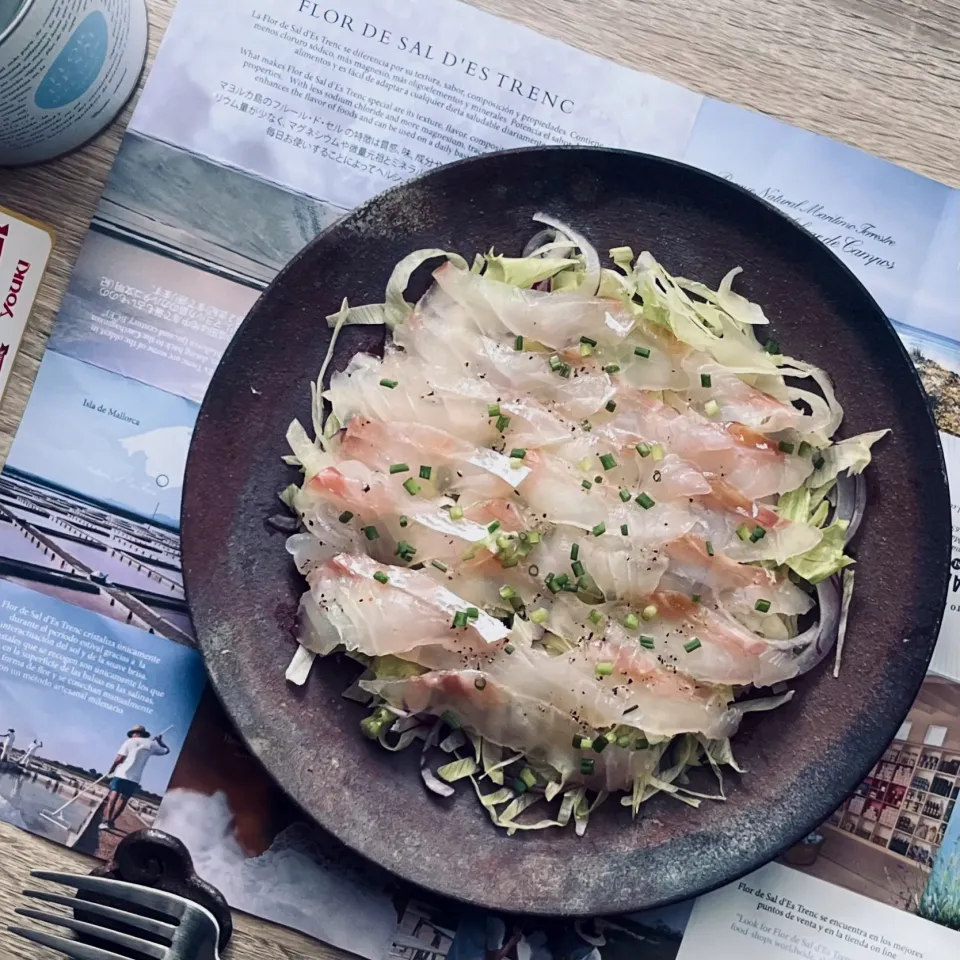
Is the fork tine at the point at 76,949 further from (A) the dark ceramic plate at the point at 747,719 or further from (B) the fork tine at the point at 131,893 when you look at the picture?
(A) the dark ceramic plate at the point at 747,719

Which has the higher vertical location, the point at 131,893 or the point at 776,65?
the point at 776,65

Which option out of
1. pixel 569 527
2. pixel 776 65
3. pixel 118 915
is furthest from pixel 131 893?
pixel 776 65

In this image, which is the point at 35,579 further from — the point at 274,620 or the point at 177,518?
the point at 274,620

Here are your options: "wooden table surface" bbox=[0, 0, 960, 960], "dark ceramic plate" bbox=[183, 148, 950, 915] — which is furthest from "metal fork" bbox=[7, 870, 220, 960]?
"wooden table surface" bbox=[0, 0, 960, 960]

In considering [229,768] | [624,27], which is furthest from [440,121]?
[229,768]

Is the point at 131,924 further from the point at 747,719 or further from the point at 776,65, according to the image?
the point at 776,65
